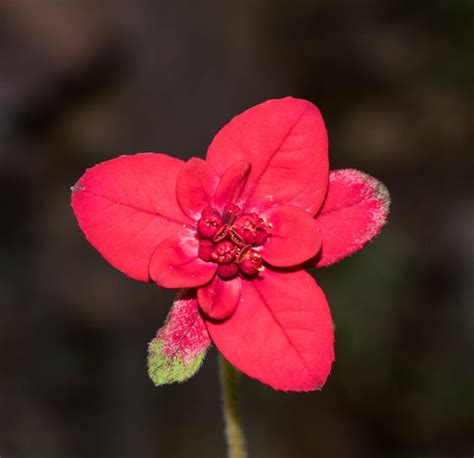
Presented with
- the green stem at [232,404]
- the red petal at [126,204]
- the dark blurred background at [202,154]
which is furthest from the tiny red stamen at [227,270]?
the dark blurred background at [202,154]

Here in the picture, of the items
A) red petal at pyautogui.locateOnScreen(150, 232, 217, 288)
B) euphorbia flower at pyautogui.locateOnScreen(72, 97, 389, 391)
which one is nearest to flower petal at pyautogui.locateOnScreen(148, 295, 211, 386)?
euphorbia flower at pyautogui.locateOnScreen(72, 97, 389, 391)

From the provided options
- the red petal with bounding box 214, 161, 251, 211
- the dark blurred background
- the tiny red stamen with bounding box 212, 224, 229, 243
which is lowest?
the dark blurred background

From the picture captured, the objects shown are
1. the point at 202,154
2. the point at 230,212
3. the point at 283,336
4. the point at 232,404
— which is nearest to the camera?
Result: the point at 283,336

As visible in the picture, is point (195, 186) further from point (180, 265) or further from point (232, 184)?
point (180, 265)

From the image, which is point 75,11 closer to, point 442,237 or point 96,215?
point 442,237

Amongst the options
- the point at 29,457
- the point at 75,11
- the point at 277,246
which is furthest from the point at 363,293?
the point at 75,11

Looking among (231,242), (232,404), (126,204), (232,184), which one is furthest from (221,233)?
(232,404)

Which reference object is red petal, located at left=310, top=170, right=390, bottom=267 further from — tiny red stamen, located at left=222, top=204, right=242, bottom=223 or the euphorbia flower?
tiny red stamen, located at left=222, top=204, right=242, bottom=223
